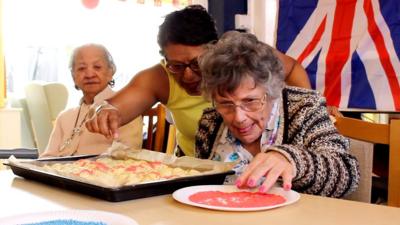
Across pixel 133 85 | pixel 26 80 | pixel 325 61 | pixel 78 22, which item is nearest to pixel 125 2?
pixel 78 22

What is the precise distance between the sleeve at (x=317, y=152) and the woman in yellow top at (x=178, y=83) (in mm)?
302

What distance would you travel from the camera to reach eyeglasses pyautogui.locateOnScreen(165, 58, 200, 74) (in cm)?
169

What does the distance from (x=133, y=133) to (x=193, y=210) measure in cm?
128

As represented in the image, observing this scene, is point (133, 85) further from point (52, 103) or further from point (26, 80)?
point (26, 80)

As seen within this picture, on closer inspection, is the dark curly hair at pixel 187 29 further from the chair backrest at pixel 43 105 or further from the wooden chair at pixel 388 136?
the chair backrest at pixel 43 105

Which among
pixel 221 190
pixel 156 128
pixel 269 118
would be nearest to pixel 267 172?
pixel 221 190

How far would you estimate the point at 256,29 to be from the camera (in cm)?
331

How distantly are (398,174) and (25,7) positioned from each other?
10.9ft

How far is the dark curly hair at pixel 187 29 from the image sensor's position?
170 centimetres

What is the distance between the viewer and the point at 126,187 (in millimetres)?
1075

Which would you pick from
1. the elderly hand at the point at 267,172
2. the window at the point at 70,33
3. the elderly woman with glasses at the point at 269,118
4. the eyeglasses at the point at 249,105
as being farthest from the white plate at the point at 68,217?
the window at the point at 70,33

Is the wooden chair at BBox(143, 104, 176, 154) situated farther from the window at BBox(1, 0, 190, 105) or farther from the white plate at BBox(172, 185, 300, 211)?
the window at BBox(1, 0, 190, 105)

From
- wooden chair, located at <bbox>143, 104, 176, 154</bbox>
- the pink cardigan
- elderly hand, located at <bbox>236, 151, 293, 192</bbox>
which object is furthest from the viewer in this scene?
wooden chair, located at <bbox>143, 104, 176, 154</bbox>

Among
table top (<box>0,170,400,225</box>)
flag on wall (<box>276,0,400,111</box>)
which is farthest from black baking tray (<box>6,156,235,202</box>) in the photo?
flag on wall (<box>276,0,400,111</box>)
